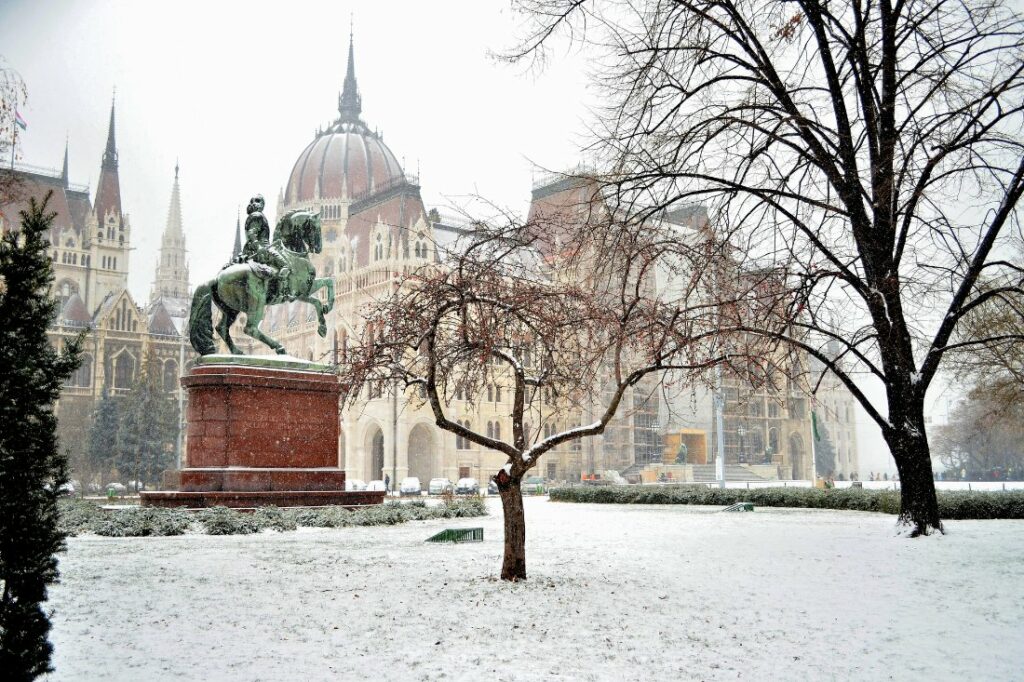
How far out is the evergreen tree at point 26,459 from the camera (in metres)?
5.21

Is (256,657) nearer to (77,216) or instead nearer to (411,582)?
(411,582)

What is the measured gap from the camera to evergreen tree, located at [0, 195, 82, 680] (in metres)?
5.21

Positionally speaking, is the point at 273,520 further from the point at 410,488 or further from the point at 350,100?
the point at 350,100

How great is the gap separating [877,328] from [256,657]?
11.1 m

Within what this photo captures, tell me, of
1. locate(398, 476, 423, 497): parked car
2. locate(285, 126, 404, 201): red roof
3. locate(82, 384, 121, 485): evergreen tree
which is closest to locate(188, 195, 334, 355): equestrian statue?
locate(398, 476, 423, 497): parked car

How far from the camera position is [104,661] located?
22.1ft

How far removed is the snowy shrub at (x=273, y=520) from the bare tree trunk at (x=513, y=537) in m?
7.04

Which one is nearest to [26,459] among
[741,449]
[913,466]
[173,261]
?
[913,466]

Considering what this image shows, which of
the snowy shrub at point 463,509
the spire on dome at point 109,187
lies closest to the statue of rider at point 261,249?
the snowy shrub at point 463,509

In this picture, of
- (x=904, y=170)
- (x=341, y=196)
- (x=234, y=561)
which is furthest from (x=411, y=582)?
(x=341, y=196)

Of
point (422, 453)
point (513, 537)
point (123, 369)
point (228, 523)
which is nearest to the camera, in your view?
point (513, 537)

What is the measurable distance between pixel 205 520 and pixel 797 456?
3163 inches

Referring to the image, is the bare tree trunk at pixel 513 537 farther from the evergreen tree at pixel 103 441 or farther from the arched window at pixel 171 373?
the arched window at pixel 171 373

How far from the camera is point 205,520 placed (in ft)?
51.3
